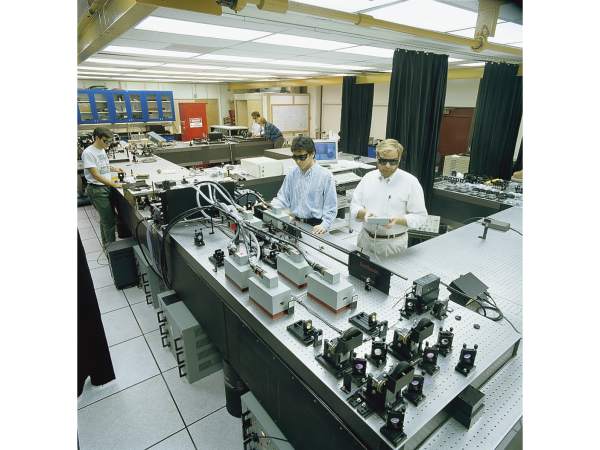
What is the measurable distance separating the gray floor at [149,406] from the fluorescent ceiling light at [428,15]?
9.18ft

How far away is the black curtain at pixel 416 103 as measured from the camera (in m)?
3.65

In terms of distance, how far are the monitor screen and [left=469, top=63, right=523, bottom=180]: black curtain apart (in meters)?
2.32

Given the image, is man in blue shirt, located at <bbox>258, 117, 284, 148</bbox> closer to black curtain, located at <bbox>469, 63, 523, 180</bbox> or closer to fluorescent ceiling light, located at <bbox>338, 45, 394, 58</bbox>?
fluorescent ceiling light, located at <bbox>338, 45, 394, 58</bbox>

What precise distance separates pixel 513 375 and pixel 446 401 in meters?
0.45

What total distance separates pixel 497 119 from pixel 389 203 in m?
3.97

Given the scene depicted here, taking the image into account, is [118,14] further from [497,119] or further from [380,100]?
[380,100]

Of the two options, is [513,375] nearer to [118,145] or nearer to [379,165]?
[379,165]

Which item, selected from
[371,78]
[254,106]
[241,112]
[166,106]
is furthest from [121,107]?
[371,78]

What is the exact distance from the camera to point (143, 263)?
10.2ft

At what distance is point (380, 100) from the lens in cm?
868

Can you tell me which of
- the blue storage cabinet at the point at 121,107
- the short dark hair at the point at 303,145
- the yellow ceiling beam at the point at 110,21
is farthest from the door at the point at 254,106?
the short dark hair at the point at 303,145

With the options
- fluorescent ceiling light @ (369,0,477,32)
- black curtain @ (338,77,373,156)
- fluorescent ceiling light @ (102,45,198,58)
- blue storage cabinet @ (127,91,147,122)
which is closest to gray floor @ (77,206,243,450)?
fluorescent ceiling light @ (369,0,477,32)

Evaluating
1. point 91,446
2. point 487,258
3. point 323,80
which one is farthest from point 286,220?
point 323,80

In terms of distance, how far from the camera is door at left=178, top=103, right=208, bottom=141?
10242 mm
